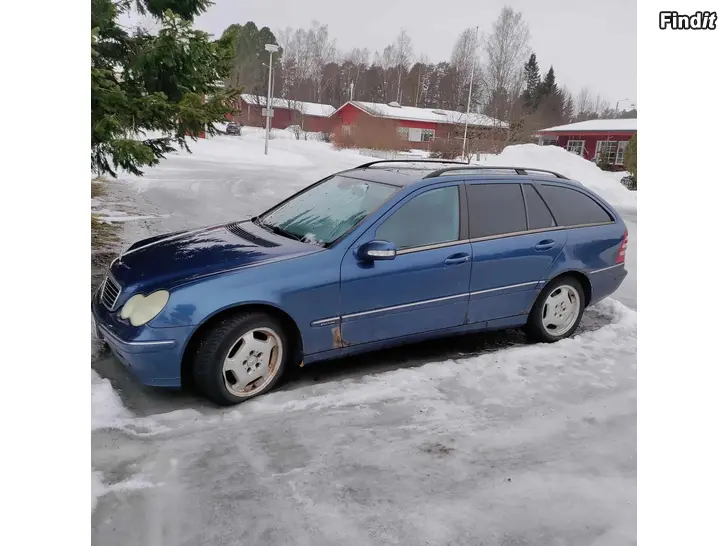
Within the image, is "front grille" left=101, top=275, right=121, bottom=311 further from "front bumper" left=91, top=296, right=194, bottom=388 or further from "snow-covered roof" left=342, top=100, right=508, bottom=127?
"snow-covered roof" left=342, top=100, right=508, bottom=127

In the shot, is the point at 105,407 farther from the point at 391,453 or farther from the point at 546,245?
the point at 546,245

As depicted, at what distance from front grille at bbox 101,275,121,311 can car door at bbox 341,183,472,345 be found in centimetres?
144

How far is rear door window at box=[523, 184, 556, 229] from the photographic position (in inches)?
184

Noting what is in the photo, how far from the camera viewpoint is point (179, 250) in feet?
12.6

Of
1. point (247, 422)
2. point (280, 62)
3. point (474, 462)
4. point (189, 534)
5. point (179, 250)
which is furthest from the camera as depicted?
point (280, 62)

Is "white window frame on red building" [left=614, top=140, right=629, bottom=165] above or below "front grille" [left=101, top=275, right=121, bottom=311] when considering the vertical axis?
above

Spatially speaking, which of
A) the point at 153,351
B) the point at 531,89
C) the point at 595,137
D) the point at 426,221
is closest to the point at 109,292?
the point at 153,351

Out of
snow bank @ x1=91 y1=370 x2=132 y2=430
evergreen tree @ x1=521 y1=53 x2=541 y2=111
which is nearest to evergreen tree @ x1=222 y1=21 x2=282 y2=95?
snow bank @ x1=91 y1=370 x2=132 y2=430

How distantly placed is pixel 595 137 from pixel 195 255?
113ft

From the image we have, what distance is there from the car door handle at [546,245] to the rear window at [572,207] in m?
0.25

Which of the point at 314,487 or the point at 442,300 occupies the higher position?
the point at 442,300
